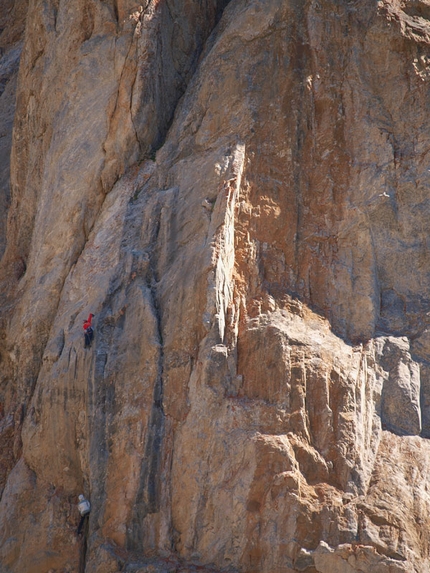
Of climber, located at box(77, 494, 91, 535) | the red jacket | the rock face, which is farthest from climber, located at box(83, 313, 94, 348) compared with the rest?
climber, located at box(77, 494, 91, 535)

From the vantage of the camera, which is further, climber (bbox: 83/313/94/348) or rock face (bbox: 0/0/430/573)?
climber (bbox: 83/313/94/348)

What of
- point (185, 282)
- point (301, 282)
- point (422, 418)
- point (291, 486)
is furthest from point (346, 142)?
point (291, 486)

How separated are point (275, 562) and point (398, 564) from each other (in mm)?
2267

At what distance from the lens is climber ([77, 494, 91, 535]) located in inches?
696

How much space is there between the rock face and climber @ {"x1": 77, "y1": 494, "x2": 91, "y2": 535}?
7.3 inches

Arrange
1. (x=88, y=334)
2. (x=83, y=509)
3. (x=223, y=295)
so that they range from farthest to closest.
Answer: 1. (x=88, y=334)
2. (x=223, y=295)
3. (x=83, y=509)

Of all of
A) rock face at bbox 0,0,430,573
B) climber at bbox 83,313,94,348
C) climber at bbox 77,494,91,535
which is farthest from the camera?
climber at bbox 83,313,94,348

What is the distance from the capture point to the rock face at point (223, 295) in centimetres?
1678

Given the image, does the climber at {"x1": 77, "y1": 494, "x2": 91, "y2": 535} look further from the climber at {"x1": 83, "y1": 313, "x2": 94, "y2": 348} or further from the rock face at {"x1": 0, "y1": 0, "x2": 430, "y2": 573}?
the climber at {"x1": 83, "y1": 313, "x2": 94, "y2": 348}

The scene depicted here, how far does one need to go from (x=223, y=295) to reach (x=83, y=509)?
17.3 ft

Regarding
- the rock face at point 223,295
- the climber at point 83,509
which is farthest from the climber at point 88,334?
the climber at point 83,509

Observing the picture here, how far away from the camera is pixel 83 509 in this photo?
1767 centimetres

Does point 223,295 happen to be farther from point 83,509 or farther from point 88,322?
point 83,509

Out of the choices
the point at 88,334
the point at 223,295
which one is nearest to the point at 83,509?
the point at 88,334
